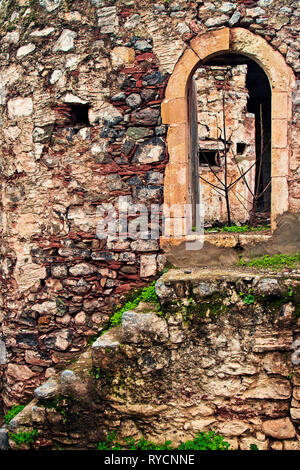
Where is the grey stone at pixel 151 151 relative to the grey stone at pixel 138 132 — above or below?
below

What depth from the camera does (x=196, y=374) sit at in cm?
279

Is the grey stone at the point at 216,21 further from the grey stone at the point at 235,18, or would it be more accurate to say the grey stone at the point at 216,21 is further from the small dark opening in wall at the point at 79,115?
the small dark opening in wall at the point at 79,115

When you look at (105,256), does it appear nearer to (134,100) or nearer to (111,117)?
(111,117)

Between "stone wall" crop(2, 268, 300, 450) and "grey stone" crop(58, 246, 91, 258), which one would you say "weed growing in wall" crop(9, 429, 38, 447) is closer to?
"stone wall" crop(2, 268, 300, 450)

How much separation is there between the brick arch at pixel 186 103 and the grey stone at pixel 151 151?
0.26 ft

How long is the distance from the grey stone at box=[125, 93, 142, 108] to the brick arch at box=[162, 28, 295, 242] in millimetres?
266

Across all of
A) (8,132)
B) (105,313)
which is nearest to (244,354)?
(105,313)

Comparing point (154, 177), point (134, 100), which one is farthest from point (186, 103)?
point (154, 177)

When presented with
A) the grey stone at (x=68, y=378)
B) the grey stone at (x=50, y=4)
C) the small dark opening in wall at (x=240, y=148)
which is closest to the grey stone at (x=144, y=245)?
the grey stone at (x=68, y=378)

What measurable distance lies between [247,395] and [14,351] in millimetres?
2643

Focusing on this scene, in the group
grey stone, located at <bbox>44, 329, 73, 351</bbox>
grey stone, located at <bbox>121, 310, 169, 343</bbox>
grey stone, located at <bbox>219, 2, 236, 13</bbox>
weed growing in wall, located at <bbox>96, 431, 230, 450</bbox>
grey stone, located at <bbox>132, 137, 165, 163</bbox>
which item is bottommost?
weed growing in wall, located at <bbox>96, 431, 230, 450</bbox>

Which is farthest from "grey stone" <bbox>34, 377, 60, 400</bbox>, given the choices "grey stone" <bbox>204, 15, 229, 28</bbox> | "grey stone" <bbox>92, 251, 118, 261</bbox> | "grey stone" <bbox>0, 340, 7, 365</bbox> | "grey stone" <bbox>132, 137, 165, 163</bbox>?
"grey stone" <bbox>204, 15, 229, 28</bbox>

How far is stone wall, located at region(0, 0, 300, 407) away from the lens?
11.9ft

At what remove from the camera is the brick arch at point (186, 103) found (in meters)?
3.50
